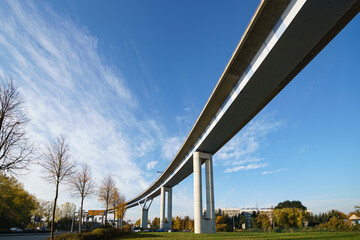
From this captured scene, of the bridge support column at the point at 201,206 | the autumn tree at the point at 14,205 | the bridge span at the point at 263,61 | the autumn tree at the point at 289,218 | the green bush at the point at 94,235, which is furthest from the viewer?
the autumn tree at the point at 289,218

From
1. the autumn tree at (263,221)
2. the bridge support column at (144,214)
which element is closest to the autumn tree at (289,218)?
the autumn tree at (263,221)

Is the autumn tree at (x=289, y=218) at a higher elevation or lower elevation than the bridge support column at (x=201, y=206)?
lower

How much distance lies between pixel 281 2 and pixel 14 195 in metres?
60.6

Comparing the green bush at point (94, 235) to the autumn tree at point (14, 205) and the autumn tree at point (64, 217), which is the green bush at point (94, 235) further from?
the autumn tree at point (64, 217)

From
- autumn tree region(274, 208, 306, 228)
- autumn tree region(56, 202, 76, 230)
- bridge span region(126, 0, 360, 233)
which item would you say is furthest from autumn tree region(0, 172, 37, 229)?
autumn tree region(274, 208, 306, 228)

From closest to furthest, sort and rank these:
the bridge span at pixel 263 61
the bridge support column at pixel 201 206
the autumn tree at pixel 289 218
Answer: the bridge span at pixel 263 61 → the bridge support column at pixel 201 206 → the autumn tree at pixel 289 218

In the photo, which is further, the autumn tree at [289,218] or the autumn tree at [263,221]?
the autumn tree at [263,221]

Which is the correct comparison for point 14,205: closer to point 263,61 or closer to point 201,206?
point 201,206

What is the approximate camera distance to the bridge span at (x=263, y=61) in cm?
1159

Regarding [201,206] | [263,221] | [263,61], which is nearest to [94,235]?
[201,206]

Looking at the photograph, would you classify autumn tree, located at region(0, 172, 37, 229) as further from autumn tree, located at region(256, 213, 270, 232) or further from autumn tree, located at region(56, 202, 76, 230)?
autumn tree, located at region(256, 213, 270, 232)

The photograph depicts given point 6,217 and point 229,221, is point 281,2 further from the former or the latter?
point 229,221

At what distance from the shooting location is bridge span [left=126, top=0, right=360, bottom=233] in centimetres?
1159

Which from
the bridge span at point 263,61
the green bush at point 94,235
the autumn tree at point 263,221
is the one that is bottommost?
the autumn tree at point 263,221
